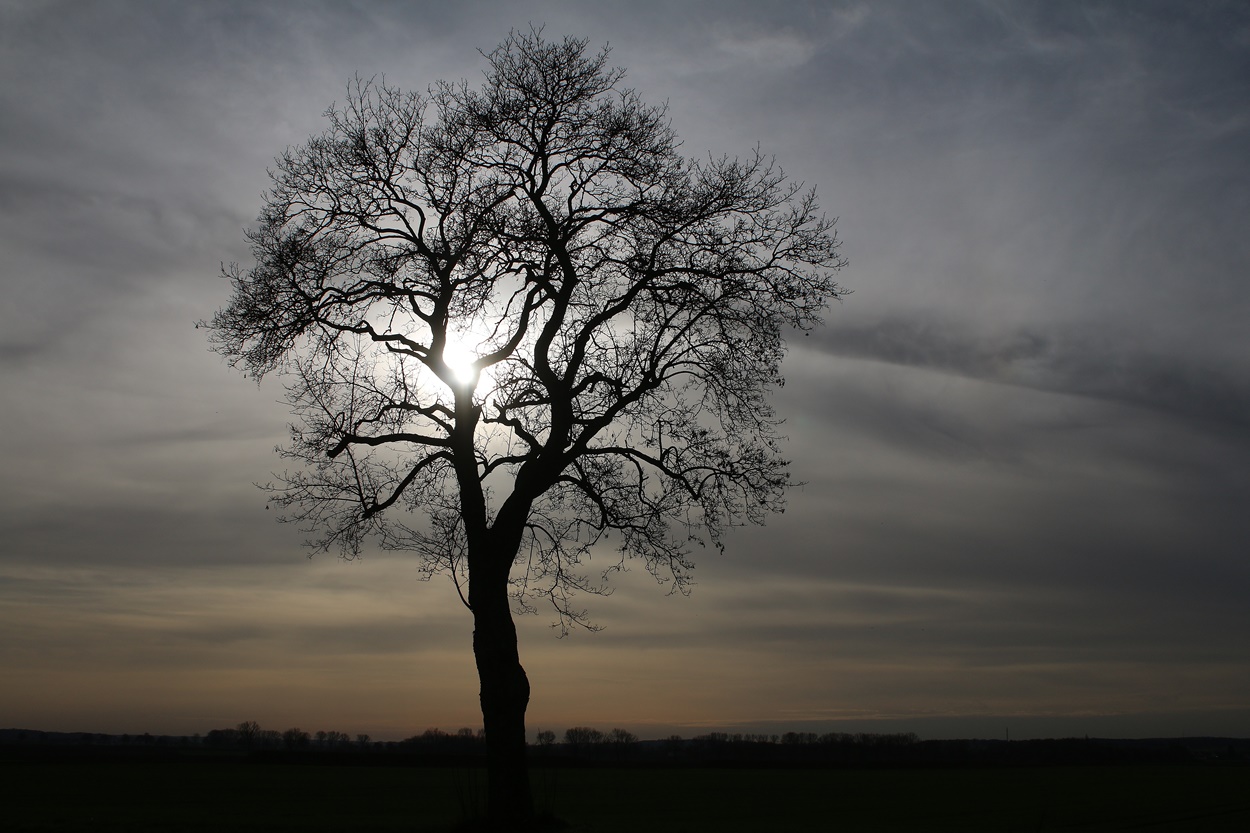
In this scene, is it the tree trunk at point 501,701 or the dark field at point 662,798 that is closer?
the tree trunk at point 501,701

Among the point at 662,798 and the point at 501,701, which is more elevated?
the point at 501,701

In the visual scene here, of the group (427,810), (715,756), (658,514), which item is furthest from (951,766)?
(658,514)

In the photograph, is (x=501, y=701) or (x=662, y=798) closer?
(x=501, y=701)

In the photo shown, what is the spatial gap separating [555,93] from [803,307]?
542 cm

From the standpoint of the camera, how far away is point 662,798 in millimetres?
53000

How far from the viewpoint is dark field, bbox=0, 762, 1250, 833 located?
113ft

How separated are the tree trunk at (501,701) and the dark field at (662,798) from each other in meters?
5.48

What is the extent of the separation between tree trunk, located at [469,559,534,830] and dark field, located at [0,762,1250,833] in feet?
18.0

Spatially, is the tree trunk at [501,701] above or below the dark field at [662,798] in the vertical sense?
above

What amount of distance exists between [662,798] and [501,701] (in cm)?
4342

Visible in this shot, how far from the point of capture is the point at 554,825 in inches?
536

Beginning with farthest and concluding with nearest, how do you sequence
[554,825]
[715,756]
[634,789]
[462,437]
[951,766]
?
[715,756]
[951,766]
[634,789]
[462,437]
[554,825]

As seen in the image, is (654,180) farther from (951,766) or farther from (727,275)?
(951,766)

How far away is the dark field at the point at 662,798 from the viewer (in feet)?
113
